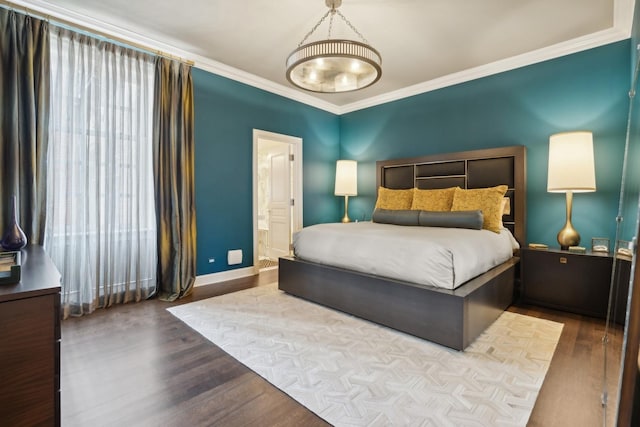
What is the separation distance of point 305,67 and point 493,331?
263 centimetres

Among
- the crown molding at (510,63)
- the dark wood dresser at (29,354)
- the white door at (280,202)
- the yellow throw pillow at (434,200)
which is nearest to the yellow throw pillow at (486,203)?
the yellow throw pillow at (434,200)

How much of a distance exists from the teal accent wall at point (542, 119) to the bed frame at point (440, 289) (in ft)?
0.63

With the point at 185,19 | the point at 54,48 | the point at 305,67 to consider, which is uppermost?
the point at 185,19

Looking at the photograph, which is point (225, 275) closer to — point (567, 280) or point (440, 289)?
point (440, 289)

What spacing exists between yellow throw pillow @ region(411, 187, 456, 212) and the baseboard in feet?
7.86

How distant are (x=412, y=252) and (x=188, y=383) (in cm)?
175

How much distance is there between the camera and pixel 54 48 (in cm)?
267

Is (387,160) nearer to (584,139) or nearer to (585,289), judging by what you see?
(584,139)

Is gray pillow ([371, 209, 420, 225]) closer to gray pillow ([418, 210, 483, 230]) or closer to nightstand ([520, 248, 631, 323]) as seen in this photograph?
gray pillow ([418, 210, 483, 230])

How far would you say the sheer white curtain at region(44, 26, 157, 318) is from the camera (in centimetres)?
268

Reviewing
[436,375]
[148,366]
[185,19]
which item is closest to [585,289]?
[436,375]

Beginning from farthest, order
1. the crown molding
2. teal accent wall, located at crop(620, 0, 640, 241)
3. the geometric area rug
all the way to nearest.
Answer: the crown molding → the geometric area rug → teal accent wall, located at crop(620, 0, 640, 241)

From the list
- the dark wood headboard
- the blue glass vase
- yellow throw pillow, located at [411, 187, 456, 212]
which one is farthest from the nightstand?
the blue glass vase

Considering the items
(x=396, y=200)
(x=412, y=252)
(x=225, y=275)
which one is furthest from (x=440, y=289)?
(x=225, y=275)
